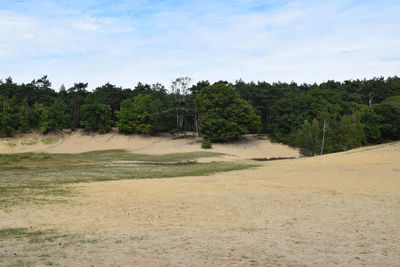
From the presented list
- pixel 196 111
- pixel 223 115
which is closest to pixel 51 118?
pixel 196 111

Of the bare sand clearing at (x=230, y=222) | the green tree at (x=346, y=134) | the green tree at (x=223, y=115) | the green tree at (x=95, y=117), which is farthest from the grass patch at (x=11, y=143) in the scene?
the bare sand clearing at (x=230, y=222)

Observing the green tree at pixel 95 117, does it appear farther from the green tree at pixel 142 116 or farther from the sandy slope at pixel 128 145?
the green tree at pixel 142 116

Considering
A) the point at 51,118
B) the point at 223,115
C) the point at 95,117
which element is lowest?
the point at 223,115

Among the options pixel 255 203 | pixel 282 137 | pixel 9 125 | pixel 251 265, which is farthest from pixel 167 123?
pixel 251 265

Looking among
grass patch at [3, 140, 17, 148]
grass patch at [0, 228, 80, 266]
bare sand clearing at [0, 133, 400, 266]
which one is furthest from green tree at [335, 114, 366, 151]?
grass patch at [3, 140, 17, 148]

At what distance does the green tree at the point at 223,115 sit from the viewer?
7506 centimetres

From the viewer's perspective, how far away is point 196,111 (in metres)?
82.6

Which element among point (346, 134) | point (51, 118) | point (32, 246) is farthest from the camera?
point (51, 118)

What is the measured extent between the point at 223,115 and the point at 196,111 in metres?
7.67

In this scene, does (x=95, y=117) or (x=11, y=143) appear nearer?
(x=11, y=143)

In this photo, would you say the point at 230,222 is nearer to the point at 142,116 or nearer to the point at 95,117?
the point at 142,116

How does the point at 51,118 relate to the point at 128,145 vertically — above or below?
above

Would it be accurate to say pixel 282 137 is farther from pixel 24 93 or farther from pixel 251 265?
pixel 251 265

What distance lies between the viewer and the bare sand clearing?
9.48 meters
